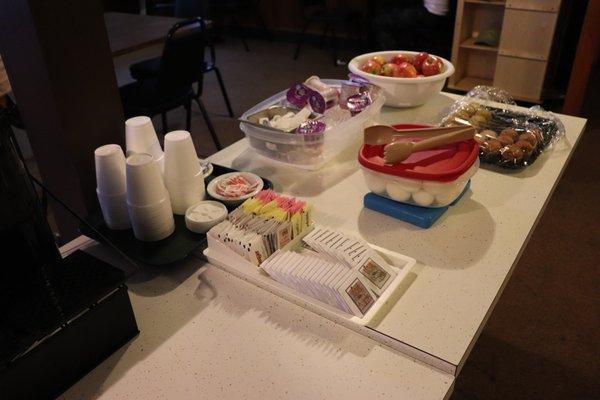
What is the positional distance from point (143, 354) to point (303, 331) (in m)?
0.25

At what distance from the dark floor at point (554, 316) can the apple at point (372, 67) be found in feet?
3.12

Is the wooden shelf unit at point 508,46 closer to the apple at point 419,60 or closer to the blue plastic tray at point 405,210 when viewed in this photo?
the apple at point 419,60

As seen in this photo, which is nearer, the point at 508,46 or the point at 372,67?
the point at 372,67

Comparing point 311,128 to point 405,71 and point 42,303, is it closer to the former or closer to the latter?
point 405,71

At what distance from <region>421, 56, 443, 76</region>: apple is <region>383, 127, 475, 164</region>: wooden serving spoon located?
0.54 metres

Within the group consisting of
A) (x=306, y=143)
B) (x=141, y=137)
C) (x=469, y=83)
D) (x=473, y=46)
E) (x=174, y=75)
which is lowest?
(x=469, y=83)

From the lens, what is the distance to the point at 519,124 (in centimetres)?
135

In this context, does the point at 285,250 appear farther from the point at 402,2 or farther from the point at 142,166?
the point at 402,2

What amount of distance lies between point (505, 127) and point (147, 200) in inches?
36.9

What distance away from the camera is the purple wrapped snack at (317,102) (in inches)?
53.6

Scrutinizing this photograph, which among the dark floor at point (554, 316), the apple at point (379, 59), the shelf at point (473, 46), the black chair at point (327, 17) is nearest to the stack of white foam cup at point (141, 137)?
the apple at point (379, 59)

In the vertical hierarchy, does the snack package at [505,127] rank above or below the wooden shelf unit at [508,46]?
above

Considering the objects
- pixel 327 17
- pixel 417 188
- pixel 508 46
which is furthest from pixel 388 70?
pixel 327 17

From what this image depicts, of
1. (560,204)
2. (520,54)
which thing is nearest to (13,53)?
(560,204)
